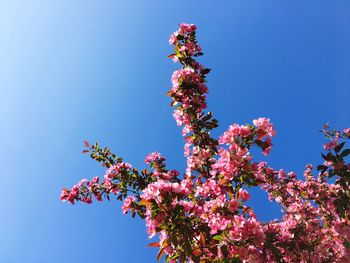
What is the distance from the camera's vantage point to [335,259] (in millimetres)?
4773

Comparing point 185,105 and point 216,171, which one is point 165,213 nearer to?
point 216,171

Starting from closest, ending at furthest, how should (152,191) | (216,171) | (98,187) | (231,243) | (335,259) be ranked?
(152,191) < (231,243) < (216,171) < (335,259) < (98,187)

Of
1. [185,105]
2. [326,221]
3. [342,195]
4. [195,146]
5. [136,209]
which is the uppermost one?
[185,105]

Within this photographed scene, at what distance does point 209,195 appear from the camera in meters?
4.16

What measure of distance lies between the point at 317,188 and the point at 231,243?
580 centimetres

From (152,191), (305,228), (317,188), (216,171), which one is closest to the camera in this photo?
(152,191)

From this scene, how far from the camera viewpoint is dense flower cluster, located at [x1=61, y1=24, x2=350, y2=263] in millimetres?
3174

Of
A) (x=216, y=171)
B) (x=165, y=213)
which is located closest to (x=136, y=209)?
(x=216, y=171)

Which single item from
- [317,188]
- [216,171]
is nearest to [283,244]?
[216,171]

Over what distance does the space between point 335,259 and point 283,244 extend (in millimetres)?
1324

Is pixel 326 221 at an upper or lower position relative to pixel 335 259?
upper

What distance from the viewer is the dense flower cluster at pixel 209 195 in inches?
125

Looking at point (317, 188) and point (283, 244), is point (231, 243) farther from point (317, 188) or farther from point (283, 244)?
point (317, 188)

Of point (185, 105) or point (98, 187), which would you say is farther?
point (98, 187)
